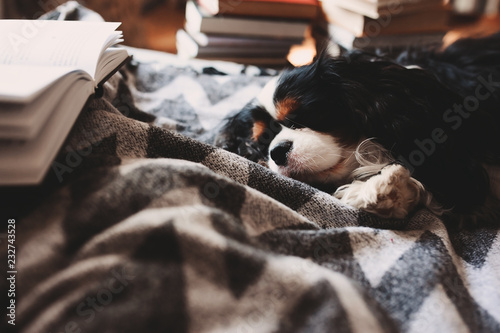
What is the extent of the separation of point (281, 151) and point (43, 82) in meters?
0.59

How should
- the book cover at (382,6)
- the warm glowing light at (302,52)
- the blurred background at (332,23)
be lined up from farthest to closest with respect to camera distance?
the warm glowing light at (302,52) → the blurred background at (332,23) → the book cover at (382,6)

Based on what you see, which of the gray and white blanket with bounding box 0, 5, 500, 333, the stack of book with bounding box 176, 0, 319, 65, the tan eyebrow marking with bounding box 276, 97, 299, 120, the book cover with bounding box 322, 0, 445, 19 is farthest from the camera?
the stack of book with bounding box 176, 0, 319, 65

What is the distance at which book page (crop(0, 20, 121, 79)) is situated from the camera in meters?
0.88

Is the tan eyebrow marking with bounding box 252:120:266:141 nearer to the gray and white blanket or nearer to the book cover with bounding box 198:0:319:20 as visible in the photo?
the gray and white blanket

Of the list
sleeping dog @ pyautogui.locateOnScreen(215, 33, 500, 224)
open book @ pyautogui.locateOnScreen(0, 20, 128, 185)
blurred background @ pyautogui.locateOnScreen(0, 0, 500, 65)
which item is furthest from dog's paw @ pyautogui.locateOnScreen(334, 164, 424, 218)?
blurred background @ pyautogui.locateOnScreen(0, 0, 500, 65)

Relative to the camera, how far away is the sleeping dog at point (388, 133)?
0.96 metres

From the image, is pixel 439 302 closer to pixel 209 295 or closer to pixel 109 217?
pixel 209 295

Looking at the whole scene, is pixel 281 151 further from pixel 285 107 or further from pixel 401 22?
pixel 401 22

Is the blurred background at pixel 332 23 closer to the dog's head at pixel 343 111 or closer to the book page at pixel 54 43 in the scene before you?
the dog's head at pixel 343 111

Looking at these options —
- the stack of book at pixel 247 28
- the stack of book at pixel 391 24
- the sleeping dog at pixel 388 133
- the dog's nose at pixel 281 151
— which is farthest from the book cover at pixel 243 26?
the dog's nose at pixel 281 151

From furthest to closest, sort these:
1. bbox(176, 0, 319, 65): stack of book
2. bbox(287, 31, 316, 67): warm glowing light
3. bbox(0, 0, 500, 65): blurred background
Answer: bbox(287, 31, 316, 67): warm glowing light
bbox(176, 0, 319, 65): stack of book
bbox(0, 0, 500, 65): blurred background

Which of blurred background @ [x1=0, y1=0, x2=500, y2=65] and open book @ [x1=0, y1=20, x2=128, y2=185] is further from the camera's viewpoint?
blurred background @ [x1=0, y1=0, x2=500, y2=65]

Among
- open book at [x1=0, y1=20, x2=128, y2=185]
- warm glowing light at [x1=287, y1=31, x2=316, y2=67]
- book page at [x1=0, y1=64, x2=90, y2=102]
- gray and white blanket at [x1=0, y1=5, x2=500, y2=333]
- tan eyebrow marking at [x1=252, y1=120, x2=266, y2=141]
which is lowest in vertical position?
warm glowing light at [x1=287, y1=31, x2=316, y2=67]

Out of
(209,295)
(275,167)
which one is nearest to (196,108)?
(275,167)
